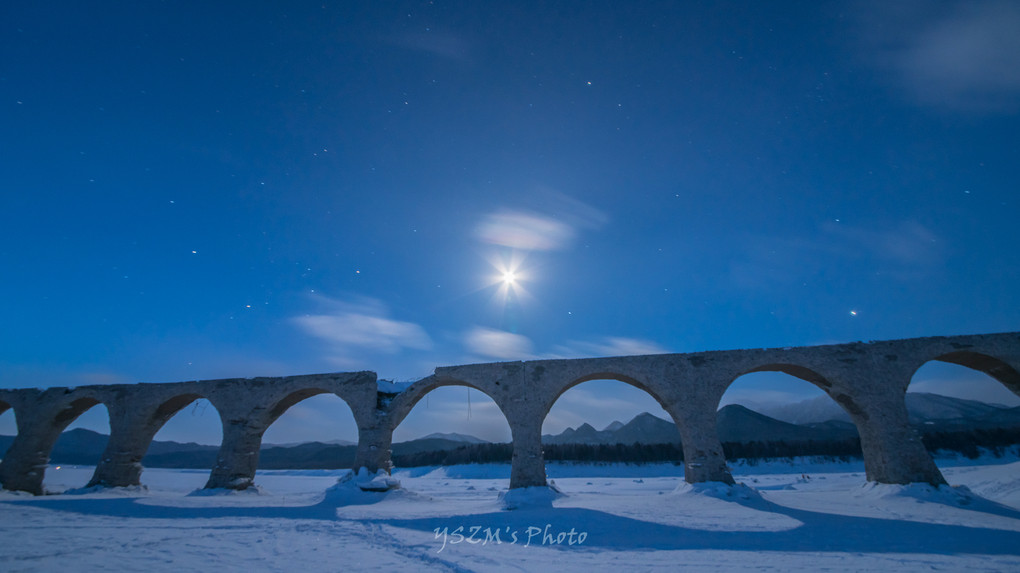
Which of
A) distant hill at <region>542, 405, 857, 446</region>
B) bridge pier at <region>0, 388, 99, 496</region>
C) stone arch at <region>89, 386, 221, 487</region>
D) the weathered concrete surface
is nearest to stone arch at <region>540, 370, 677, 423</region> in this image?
the weathered concrete surface

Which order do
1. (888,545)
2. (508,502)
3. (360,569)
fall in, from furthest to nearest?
(508,502)
(888,545)
(360,569)

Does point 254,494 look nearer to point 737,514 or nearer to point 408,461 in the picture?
point 737,514

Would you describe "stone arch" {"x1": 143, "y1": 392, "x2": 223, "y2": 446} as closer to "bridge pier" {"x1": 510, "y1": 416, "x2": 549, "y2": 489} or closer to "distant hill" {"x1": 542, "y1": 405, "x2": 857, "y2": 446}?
"bridge pier" {"x1": 510, "y1": 416, "x2": 549, "y2": 489}

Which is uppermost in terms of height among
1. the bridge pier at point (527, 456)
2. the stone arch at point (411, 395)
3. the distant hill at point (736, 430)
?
the stone arch at point (411, 395)

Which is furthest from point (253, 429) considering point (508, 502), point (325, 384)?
point (508, 502)

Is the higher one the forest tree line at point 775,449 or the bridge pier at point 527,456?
the bridge pier at point 527,456

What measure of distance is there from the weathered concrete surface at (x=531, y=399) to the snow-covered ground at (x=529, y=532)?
1144mm

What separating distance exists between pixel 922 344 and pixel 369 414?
17743 mm

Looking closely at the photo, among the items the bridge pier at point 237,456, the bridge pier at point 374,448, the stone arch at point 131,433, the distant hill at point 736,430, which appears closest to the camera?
the bridge pier at point 374,448

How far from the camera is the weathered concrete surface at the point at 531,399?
12.4 metres

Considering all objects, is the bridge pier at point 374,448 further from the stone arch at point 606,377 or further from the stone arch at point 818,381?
the stone arch at point 818,381

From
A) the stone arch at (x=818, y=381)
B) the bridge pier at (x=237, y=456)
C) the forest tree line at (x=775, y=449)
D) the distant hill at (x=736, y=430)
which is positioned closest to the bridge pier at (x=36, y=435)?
the bridge pier at (x=237, y=456)

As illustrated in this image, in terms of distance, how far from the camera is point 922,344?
12.7m

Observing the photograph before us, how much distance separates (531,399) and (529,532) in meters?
5.87
